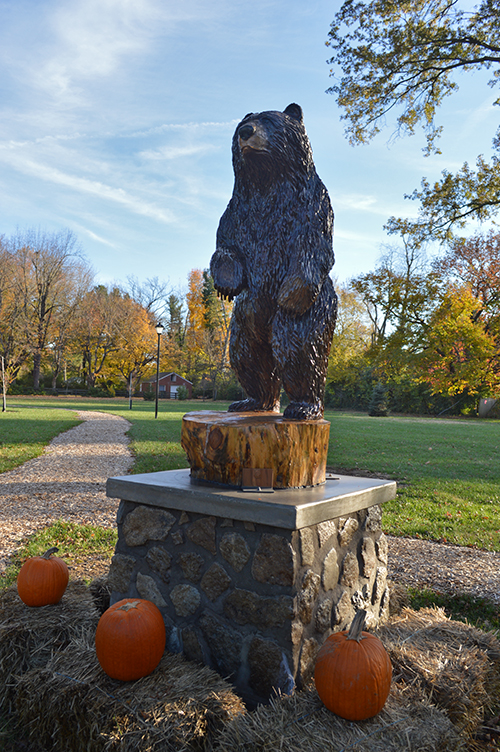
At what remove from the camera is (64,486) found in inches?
311

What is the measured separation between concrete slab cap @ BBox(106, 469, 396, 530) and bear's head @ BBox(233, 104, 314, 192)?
189cm

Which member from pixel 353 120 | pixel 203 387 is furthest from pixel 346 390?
pixel 353 120

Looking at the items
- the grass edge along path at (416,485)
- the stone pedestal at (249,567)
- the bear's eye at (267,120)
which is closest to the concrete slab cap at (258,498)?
the stone pedestal at (249,567)

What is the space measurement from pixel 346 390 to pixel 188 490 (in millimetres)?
36870

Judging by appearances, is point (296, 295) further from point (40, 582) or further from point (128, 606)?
point (40, 582)

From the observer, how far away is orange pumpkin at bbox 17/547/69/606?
3123mm

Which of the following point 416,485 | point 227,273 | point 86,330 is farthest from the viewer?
point 86,330

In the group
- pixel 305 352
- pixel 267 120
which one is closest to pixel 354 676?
pixel 305 352

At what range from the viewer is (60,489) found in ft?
25.2

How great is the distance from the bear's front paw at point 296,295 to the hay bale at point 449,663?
2018mm

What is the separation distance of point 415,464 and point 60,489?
298 inches

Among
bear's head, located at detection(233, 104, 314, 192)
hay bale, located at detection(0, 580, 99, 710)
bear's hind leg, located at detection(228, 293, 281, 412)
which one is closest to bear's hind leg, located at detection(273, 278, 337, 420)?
bear's hind leg, located at detection(228, 293, 281, 412)

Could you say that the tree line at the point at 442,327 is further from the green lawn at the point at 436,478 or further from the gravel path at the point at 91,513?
the gravel path at the point at 91,513

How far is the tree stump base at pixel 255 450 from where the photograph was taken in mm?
2641
